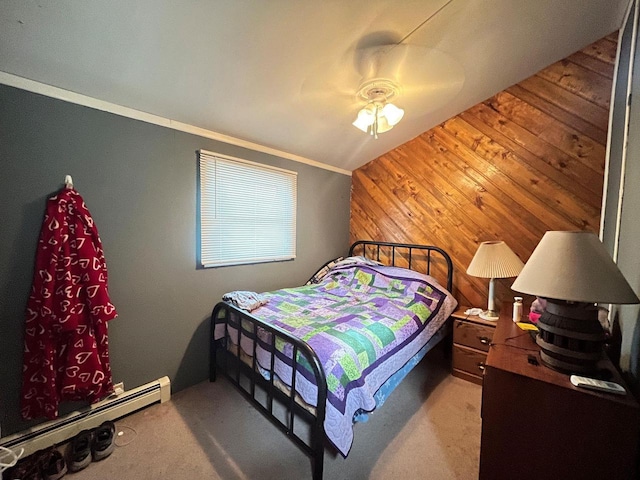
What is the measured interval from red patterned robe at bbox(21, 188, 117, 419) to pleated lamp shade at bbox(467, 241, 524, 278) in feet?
8.84

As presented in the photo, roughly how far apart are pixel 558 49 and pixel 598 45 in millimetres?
323

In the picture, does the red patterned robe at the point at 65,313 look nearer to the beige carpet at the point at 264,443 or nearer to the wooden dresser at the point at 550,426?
the beige carpet at the point at 264,443

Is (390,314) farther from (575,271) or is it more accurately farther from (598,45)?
(598,45)

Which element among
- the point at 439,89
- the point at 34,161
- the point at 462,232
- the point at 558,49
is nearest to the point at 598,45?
the point at 558,49

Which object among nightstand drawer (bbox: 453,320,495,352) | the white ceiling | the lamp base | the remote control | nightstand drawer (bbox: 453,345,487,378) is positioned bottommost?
nightstand drawer (bbox: 453,345,487,378)

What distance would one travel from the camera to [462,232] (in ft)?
8.96

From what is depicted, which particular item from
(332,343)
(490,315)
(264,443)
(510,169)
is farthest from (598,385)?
(510,169)

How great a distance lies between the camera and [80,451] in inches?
57.4

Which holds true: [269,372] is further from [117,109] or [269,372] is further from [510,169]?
[510,169]

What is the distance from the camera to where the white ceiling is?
1.28m

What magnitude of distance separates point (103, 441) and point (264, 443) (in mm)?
920

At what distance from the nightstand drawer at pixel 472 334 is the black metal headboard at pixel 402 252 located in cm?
49

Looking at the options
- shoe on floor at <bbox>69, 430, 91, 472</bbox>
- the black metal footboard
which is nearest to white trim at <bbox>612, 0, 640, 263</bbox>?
the black metal footboard

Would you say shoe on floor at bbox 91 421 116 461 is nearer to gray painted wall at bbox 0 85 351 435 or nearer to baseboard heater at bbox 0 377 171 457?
baseboard heater at bbox 0 377 171 457
